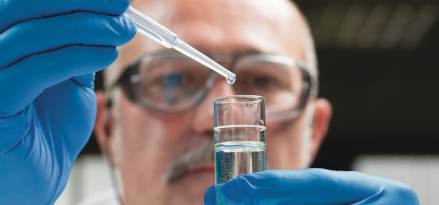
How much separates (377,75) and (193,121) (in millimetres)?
3717

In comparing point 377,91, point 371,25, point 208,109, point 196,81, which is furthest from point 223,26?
point 377,91

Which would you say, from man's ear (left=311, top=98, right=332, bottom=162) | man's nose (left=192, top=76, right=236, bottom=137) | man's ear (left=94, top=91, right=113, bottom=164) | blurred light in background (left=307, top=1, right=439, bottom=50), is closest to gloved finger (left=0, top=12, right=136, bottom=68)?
man's nose (left=192, top=76, right=236, bottom=137)

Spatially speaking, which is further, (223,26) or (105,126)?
(105,126)

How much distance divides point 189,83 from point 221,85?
0.43 feet

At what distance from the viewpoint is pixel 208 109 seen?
141 cm

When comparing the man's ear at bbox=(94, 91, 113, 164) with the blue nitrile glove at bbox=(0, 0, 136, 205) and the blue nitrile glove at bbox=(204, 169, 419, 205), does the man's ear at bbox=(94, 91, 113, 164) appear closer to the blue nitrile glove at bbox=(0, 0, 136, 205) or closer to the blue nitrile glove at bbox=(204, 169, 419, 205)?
the blue nitrile glove at bbox=(0, 0, 136, 205)

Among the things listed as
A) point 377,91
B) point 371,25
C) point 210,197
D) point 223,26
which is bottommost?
point 377,91

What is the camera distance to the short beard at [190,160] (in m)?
1.37

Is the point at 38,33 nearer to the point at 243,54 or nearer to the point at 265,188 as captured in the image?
the point at 265,188

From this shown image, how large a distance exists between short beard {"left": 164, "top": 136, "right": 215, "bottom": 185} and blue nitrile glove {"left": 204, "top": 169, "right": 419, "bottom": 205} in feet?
1.92

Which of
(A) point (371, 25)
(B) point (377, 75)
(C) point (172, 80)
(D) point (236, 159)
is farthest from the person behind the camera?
(B) point (377, 75)

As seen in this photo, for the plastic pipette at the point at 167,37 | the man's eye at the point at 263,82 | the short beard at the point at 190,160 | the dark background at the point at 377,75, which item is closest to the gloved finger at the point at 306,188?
the plastic pipette at the point at 167,37

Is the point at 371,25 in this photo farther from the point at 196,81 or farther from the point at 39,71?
the point at 39,71

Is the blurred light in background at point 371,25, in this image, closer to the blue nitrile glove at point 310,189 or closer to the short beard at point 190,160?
the short beard at point 190,160
